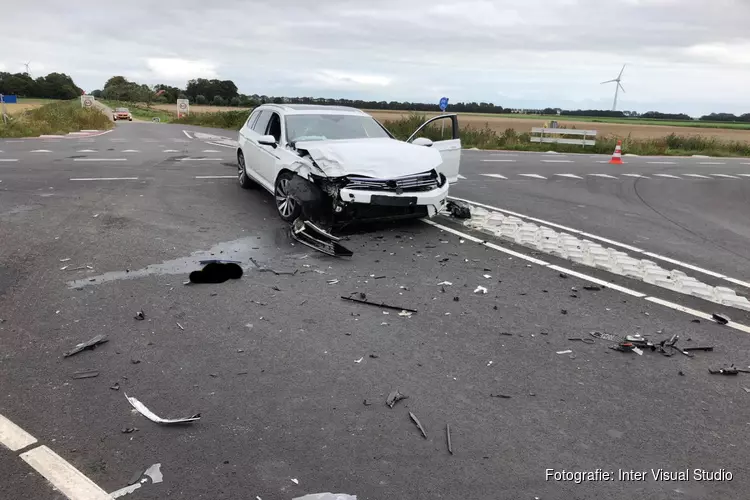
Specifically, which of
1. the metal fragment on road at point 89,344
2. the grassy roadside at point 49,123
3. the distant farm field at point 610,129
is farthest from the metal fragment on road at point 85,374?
the distant farm field at point 610,129

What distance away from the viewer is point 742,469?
2.90 m

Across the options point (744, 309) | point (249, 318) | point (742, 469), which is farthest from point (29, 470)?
point (744, 309)

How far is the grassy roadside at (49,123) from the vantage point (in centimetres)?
2510

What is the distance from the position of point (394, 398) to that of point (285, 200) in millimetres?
5058

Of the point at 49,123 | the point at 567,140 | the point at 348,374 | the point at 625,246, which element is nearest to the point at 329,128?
the point at 625,246

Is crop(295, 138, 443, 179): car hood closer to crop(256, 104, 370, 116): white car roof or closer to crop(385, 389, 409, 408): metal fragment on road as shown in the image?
crop(256, 104, 370, 116): white car roof

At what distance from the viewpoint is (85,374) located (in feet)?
11.8

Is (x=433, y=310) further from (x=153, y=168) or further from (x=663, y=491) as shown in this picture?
(x=153, y=168)

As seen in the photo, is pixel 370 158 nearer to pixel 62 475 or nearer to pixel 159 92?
pixel 62 475

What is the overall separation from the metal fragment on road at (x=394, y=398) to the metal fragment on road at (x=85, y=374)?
200cm

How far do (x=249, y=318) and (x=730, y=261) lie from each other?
21.2 feet

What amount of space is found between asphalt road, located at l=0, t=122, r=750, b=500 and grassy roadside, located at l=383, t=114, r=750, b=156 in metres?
21.4

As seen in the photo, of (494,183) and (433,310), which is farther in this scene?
(494,183)

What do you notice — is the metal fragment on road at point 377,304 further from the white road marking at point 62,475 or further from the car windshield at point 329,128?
the car windshield at point 329,128
